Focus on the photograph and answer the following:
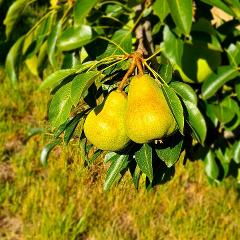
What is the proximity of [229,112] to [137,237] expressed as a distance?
745mm

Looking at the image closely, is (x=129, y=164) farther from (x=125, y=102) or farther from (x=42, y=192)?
(x=42, y=192)

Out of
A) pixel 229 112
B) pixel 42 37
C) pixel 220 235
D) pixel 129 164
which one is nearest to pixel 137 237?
pixel 220 235

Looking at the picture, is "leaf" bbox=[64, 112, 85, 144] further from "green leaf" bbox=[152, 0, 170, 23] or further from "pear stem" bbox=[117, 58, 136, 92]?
"green leaf" bbox=[152, 0, 170, 23]

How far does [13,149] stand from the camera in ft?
8.59

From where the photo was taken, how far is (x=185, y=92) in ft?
2.86

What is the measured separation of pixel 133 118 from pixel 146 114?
22 mm

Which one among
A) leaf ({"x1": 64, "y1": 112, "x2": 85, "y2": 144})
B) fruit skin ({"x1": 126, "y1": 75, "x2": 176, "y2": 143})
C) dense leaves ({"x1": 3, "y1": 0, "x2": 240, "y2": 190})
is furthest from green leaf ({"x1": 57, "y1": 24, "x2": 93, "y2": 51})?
fruit skin ({"x1": 126, "y1": 75, "x2": 176, "y2": 143})

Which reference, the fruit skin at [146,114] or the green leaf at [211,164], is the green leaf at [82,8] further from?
the green leaf at [211,164]

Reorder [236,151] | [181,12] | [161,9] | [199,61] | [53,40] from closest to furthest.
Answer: [181,12] < [161,9] < [199,61] < [53,40] < [236,151]

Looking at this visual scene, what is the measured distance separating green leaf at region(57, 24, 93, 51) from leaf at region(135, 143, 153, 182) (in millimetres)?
517

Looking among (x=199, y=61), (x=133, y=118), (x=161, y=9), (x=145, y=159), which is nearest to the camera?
(x=133, y=118)

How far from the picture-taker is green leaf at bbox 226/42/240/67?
1.67m

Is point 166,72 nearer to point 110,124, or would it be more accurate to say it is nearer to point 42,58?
point 110,124

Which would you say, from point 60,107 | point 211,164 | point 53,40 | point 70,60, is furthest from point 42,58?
point 60,107
